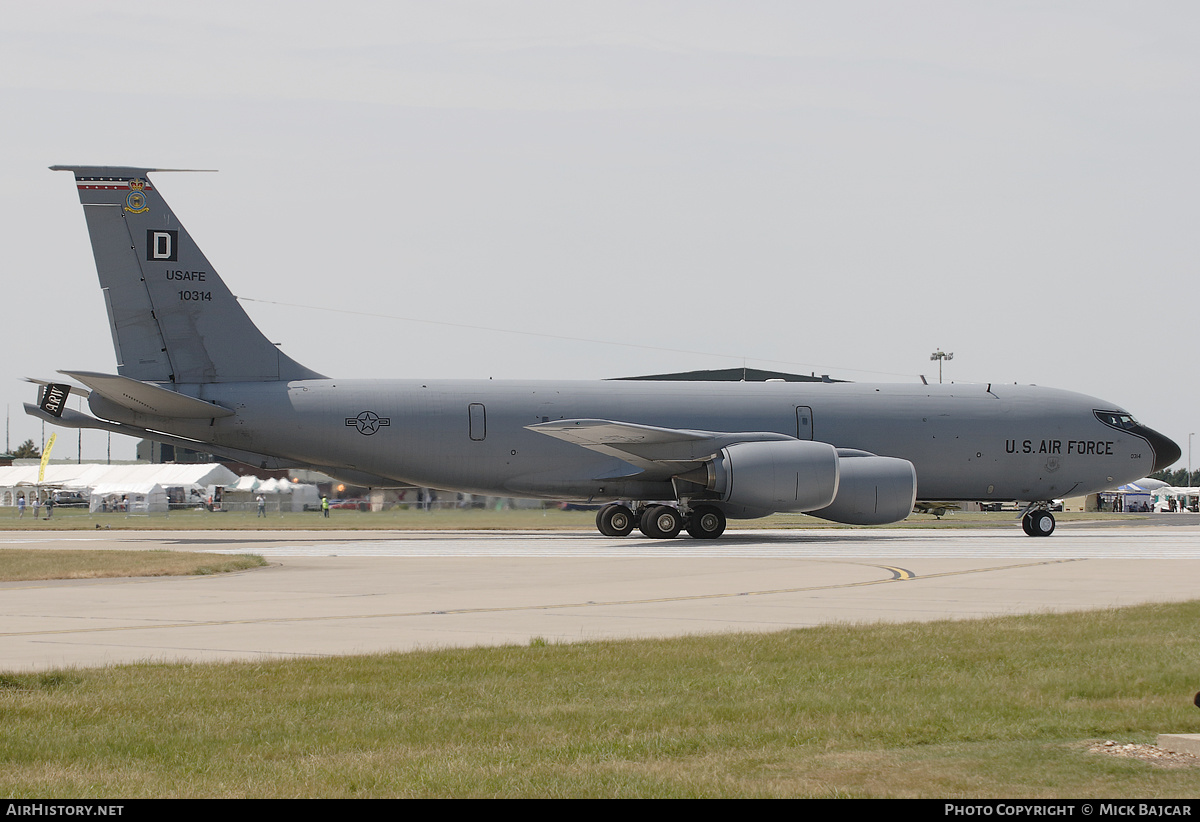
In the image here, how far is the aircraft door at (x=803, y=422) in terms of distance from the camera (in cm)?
3262

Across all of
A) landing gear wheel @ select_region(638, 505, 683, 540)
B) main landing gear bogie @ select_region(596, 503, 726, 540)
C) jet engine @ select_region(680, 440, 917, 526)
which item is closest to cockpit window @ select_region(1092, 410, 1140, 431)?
jet engine @ select_region(680, 440, 917, 526)

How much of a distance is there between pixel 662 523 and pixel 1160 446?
15.7 metres

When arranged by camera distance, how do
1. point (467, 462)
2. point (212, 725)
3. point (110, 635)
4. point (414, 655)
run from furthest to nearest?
point (467, 462), point (110, 635), point (414, 655), point (212, 725)

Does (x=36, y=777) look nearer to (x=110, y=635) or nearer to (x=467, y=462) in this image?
(x=110, y=635)

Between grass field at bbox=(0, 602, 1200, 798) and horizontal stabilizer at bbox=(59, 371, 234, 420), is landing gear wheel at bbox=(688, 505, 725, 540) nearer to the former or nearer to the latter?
horizontal stabilizer at bbox=(59, 371, 234, 420)

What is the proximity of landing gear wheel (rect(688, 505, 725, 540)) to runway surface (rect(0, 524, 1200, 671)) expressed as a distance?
3.41m

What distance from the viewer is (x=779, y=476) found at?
96.4 feet

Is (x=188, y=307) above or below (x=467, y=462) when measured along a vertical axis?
above

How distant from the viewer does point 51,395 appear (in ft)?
97.2

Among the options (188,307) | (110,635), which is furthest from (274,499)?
(110,635)

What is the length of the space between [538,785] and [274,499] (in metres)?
57.7

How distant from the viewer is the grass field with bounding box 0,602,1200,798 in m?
5.75
